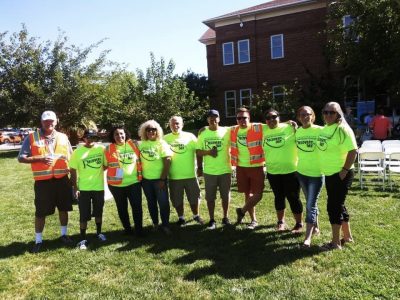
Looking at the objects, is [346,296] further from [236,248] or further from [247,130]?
[247,130]

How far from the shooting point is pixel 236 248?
5160mm

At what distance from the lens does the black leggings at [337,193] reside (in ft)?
15.2

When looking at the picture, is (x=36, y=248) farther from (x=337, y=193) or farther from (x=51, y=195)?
(x=337, y=193)

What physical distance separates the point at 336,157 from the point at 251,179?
1.56m

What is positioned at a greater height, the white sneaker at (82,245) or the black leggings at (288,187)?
the black leggings at (288,187)

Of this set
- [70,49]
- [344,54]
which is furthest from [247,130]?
[70,49]

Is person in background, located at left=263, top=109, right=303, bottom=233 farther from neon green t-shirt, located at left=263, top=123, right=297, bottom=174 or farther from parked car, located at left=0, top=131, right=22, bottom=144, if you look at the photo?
parked car, located at left=0, top=131, right=22, bottom=144

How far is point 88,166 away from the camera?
550 cm

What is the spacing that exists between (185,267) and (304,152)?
2111mm

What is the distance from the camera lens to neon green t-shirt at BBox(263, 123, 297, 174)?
5.39 meters

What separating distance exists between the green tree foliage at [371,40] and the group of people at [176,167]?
1214cm

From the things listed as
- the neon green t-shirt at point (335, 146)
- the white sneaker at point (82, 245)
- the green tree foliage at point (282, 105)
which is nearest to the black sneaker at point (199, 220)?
the white sneaker at point (82, 245)

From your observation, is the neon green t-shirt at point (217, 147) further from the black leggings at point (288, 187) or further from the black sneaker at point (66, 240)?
the black sneaker at point (66, 240)

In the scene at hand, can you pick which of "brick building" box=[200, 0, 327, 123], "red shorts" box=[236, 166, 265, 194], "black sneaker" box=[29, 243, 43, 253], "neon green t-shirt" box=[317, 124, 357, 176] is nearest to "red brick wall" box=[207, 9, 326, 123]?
"brick building" box=[200, 0, 327, 123]
